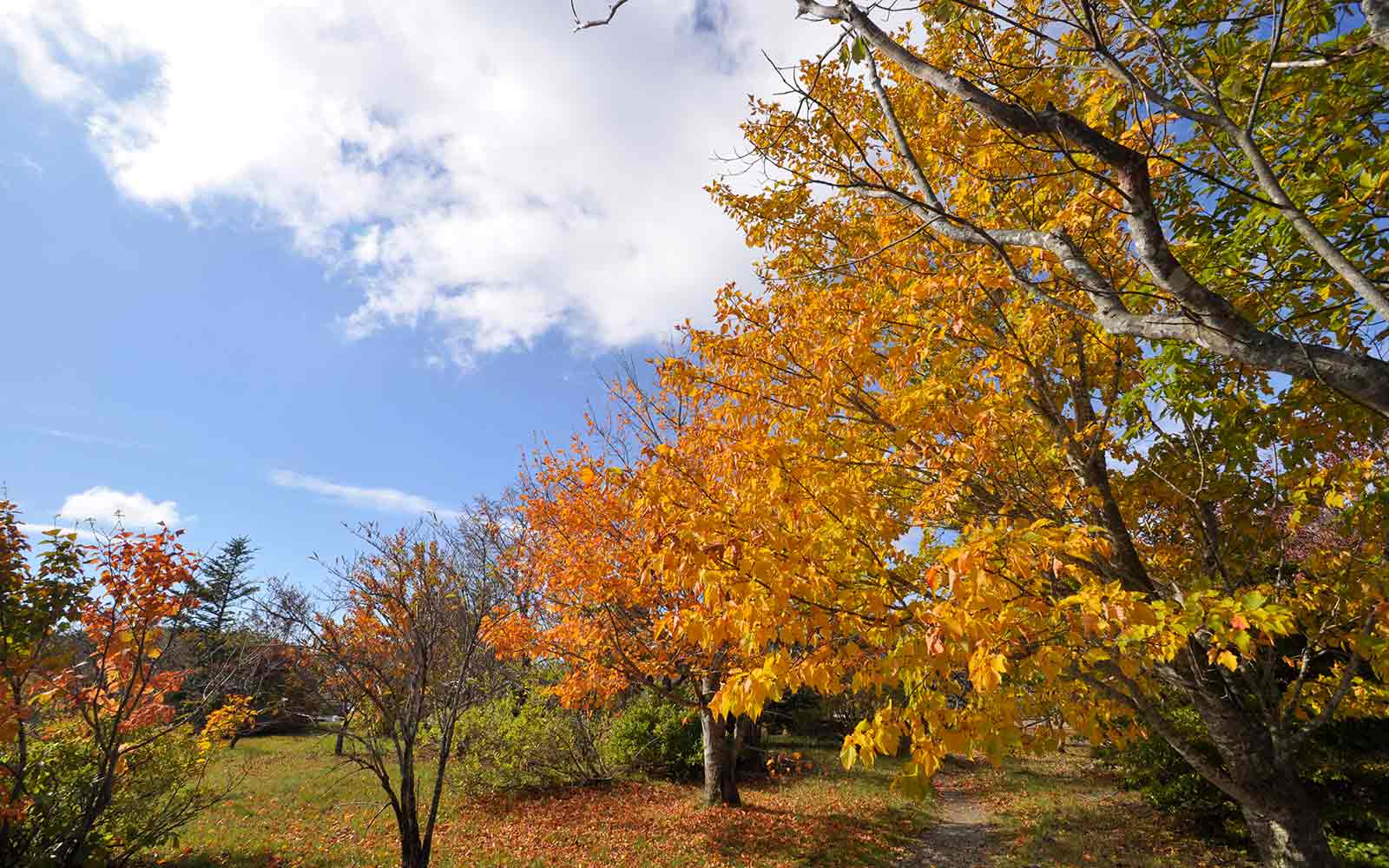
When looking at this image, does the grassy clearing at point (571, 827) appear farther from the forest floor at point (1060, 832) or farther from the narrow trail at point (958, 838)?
the forest floor at point (1060, 832)

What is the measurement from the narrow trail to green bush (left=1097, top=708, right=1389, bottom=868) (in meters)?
3.38

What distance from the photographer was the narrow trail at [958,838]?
966 cm

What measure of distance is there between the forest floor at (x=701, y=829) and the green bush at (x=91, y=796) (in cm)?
108

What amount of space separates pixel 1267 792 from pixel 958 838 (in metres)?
8.71

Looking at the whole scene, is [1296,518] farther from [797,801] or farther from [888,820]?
[797,801]

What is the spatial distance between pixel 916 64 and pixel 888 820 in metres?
14.1

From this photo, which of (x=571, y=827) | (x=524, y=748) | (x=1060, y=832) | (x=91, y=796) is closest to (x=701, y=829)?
(x=571, y=827)

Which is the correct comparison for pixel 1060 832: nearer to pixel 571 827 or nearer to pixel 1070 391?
pixel 571 827

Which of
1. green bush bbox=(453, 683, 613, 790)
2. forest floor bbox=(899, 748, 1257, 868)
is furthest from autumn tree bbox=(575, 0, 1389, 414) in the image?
green bush bbox=(453, 683, 613, 790)

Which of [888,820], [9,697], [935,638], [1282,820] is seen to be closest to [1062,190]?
[935,638]

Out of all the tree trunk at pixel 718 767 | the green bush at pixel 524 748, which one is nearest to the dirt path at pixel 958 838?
the tree trunk at pixel 718 767

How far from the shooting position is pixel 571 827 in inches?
461

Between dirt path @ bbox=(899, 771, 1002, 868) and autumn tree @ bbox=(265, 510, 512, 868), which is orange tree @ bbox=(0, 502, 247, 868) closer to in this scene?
autumn tree @ bbox=(265, 510, 512, 868)

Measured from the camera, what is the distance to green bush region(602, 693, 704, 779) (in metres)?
16.0
